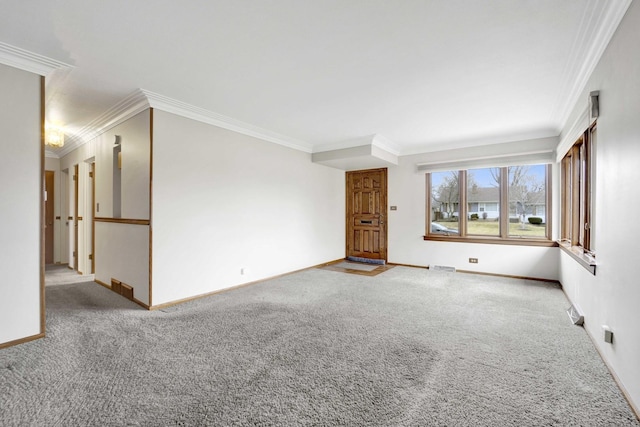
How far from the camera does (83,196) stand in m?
A: 5.09

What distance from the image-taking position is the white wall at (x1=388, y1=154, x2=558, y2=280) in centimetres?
474

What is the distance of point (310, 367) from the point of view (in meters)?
2.08

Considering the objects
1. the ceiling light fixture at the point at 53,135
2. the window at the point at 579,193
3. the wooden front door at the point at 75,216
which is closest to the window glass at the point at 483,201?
the window at the point at 579,193

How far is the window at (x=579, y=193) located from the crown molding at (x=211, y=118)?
3954 millimetres

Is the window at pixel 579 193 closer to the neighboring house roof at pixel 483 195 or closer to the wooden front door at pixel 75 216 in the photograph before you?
the neighboring house roof at pixel 483 195

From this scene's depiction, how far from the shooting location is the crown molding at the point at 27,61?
2343mm

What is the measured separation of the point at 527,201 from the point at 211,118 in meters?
5.25

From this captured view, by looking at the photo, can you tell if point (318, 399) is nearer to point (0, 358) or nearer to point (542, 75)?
point (0, 358)

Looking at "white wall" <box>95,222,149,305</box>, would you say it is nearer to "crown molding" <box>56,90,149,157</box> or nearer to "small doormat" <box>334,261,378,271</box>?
"crown molding" <box>56,90,149,157</box>

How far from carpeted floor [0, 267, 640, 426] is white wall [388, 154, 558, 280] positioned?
4.48 feet

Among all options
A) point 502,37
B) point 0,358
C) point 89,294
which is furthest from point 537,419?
point 89,294

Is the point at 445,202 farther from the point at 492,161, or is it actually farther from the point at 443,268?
the point at 443,268

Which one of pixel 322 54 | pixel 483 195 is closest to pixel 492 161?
pixel 483 195

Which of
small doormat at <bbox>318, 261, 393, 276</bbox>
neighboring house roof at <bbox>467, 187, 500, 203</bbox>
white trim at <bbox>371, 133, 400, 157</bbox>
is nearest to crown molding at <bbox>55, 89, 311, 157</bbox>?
white trim at <bbox>371, 133, 400, 157</bbox>
